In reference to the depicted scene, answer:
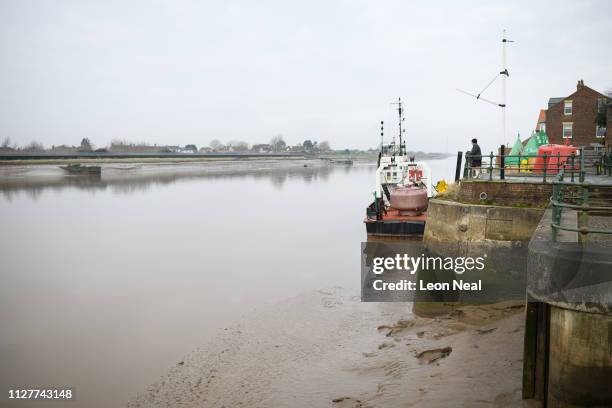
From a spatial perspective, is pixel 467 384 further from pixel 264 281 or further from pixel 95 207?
pixel 95 207

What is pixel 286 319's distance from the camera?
45.8 ft

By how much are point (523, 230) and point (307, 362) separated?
6644mm

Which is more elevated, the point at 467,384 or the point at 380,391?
the point at 467,384

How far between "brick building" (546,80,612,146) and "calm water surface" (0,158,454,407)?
21.2 meters

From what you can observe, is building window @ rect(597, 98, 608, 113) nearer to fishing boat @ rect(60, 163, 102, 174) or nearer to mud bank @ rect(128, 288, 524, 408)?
mud bank @ rect(128, 288, 524, 408)

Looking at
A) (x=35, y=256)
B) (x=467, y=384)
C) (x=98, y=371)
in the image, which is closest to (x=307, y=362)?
(x=467, y=384)

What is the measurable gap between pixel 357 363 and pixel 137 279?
451 inches

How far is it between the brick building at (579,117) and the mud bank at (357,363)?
37.0 metres

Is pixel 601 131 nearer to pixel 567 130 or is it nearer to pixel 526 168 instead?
pixel 567 130

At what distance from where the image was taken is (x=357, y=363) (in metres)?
10.5

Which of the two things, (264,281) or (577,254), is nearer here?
(577,254)

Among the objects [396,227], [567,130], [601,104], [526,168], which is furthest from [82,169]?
[526,168]

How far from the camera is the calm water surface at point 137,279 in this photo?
11.6 meters

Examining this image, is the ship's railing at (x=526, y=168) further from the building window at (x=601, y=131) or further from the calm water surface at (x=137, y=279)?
the building window at (x=601, y=131)
